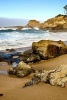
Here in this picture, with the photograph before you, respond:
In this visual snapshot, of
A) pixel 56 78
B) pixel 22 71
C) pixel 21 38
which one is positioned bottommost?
pixel 21 38

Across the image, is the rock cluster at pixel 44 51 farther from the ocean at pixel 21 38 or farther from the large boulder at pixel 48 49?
the ocean at pixel 21 38

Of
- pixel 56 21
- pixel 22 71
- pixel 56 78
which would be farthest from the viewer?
pixel 56 21

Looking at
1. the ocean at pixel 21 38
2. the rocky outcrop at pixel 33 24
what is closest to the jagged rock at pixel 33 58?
the ocean at pixel 21 38

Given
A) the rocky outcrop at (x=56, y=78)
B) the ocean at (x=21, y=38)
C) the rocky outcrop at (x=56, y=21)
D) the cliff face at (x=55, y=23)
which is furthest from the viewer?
the rocky outcrop at (x=56, y=21)

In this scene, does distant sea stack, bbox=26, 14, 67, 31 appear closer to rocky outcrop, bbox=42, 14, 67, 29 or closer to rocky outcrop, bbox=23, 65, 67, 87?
rocky outcrop, bbox=42, 14, 67, 29

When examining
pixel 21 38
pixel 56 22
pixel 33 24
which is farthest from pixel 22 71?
pixel 33 24

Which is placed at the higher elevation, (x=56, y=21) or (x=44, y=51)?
(x=44, y=51)

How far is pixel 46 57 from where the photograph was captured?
1391 centimetres

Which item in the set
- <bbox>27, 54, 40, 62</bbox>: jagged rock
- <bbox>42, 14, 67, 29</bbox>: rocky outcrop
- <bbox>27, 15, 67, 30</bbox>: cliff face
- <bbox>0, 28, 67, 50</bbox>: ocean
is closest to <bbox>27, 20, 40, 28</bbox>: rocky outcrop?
<bbox>27, 15, 67, 30</bbox>: cliff face

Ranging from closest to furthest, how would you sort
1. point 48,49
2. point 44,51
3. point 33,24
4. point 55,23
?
1. point 44,51
2. point 48,49
3. point 55,23
4. point 33,24

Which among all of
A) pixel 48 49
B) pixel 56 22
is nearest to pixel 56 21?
pixel 56 22

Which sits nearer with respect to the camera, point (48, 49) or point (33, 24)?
point (48, 49)

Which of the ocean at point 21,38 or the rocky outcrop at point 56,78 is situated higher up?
the rocky outcrop at point 56,78

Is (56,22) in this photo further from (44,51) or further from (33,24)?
(44,51)
